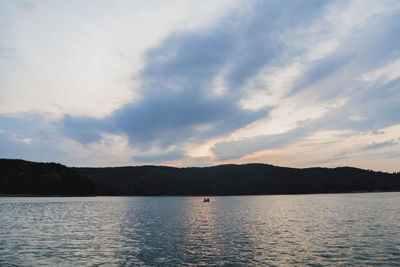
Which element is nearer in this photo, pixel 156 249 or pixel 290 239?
pixel 156 249

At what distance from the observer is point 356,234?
48.7 meters

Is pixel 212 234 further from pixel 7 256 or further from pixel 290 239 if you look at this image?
pixel 7 256

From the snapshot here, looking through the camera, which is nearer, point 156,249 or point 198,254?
point 198,254

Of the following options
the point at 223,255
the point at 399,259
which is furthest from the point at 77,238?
the point at 399,259

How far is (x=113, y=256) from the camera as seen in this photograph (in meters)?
33.7

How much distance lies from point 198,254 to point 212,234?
17140 millimetres

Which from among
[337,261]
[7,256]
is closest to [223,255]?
[337,261]

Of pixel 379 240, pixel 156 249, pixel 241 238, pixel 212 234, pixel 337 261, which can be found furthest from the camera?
pixel 212 234

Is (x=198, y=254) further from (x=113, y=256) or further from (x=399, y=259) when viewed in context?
(x=399, y=259)

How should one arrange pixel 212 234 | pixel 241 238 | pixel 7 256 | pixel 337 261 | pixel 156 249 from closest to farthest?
pixel 337 261, pixel 7 256, pixel 156 249, pixel 241 238, pixel 212 234

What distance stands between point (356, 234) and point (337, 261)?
71.3 ft

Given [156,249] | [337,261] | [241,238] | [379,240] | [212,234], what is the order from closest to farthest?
1. [337,261]
2. [156,249]
3. [379,240]
4. [241,238]
5. [212,234]

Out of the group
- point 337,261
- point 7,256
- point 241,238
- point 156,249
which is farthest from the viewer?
point 241,238

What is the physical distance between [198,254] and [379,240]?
27.2 m
